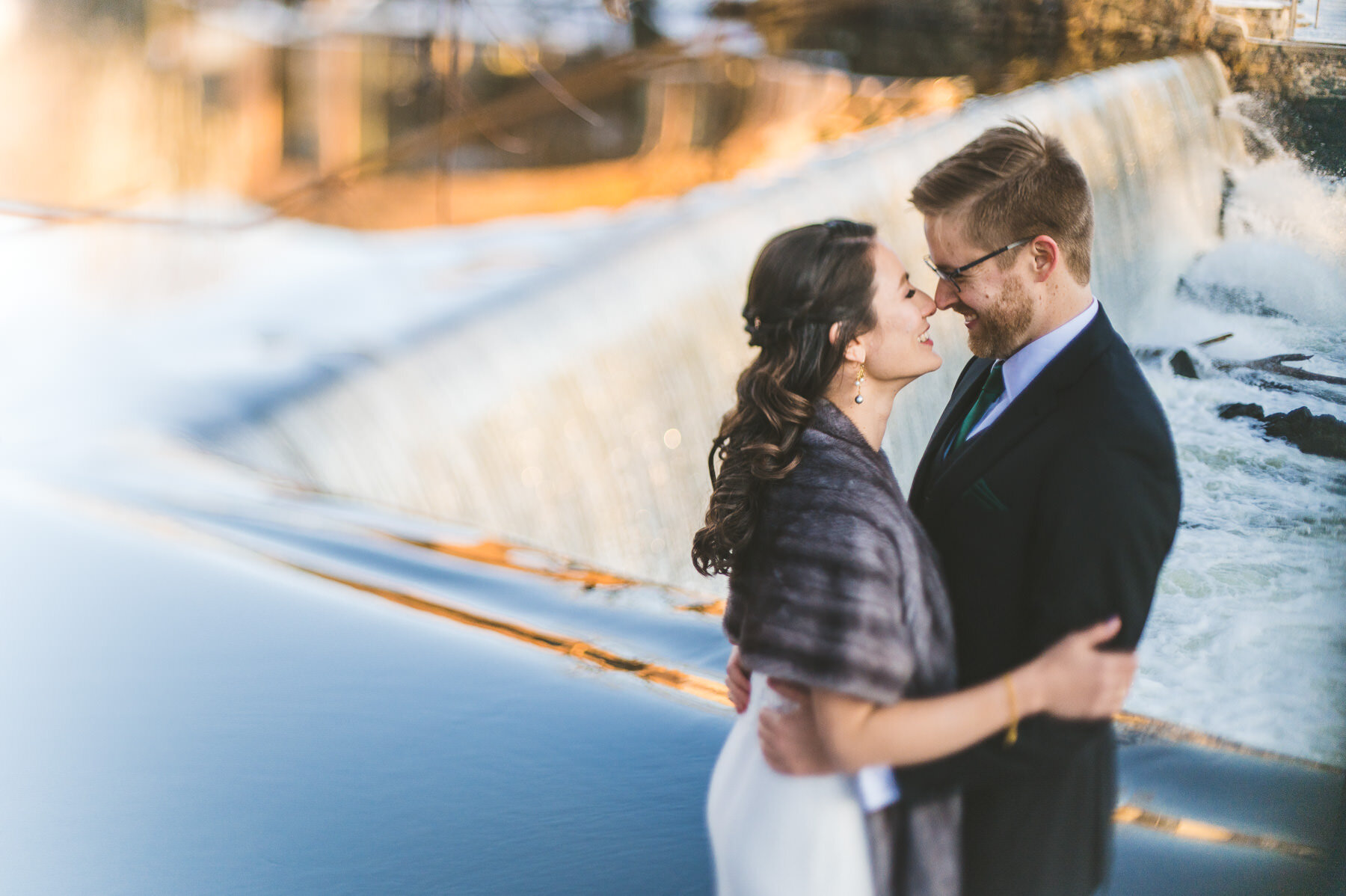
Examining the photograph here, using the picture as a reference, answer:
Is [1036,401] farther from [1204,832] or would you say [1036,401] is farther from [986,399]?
[1204,832]

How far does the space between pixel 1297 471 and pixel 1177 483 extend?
0.43m

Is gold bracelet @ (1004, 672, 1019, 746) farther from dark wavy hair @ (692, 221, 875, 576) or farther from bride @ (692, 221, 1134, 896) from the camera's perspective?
dark wavy hair @ (692, 221, 875, 576)

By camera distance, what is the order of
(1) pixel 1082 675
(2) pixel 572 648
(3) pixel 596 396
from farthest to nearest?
(3) pixel 596 396
(2) pixel 572 648
(1) pixel 1082 675

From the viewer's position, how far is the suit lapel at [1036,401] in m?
0.89

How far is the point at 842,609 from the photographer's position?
2.68 feet

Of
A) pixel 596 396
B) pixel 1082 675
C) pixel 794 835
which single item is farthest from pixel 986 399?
pixel 596 396

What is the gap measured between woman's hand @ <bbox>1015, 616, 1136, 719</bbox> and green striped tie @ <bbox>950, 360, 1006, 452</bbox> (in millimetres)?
231

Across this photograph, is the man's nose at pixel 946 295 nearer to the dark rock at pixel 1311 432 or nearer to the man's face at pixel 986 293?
the man's face at pixel 986 293

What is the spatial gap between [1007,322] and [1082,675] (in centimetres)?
29

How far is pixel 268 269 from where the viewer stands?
5039 mm

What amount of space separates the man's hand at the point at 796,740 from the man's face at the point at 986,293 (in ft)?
1.06

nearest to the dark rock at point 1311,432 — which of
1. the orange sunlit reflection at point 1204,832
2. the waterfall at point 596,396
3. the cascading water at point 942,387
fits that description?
the cascading water at point 942,387

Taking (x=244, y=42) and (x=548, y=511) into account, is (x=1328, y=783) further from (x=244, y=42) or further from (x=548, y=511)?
(x=244, y=42)

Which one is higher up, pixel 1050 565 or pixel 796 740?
pixel 1050 565
